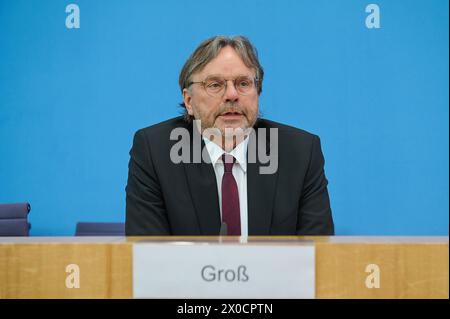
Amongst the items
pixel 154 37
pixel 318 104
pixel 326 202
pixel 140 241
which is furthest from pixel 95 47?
pixel 140 241

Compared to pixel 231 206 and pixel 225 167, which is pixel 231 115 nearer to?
pixel 225 167

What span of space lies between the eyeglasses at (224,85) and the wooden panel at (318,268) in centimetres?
82

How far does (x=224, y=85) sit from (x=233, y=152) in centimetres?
18

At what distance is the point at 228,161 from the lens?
1.37 meters

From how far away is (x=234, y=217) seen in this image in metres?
1.30

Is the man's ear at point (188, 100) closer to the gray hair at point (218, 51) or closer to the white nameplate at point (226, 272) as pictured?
the gray hair at point (218, 51)

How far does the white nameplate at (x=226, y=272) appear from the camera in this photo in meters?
0.62

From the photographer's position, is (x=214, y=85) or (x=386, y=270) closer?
(x=386, y=270)

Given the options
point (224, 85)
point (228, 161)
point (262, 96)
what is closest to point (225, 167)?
point (228, 161)

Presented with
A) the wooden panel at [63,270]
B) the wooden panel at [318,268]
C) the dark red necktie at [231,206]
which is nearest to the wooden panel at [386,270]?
the wooden panel at [318,268]

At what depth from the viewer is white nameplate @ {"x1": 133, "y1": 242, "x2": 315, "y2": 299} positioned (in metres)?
0.62

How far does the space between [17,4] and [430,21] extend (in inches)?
97.2

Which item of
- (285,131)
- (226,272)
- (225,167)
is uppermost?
(285,131)
